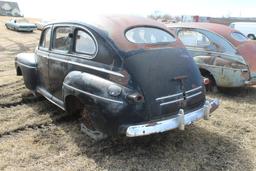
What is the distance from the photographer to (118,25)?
4852 mm

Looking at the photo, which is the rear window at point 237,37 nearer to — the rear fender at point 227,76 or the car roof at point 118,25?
the rear fender at point 227,76

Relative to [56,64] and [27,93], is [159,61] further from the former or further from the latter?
[27,93]

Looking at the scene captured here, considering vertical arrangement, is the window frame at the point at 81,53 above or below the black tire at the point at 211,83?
above

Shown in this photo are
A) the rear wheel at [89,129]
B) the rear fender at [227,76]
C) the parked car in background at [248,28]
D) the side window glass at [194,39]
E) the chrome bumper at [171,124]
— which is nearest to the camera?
the chrome bumper at [171,124]

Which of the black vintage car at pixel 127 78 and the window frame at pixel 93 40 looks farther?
the window frame at pixel 93 40

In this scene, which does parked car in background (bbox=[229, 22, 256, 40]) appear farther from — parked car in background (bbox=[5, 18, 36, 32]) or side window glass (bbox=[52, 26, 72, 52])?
side window glass (bbox=[52, 26, 72, 52])

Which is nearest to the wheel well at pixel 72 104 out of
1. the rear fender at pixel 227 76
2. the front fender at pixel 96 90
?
the front fender at pixel 96 90

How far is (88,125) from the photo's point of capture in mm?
5039

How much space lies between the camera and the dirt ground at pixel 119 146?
4281 mm

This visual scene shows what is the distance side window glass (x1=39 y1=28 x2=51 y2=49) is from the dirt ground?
1.22 m

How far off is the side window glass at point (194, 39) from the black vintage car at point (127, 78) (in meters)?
2.75

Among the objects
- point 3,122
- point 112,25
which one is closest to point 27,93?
Answer: point 3,122

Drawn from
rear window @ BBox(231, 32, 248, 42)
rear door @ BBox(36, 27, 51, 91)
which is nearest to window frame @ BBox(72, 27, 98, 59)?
rear door @ BBox(36, 27, 51, 91)

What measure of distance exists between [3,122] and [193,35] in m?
4.92
